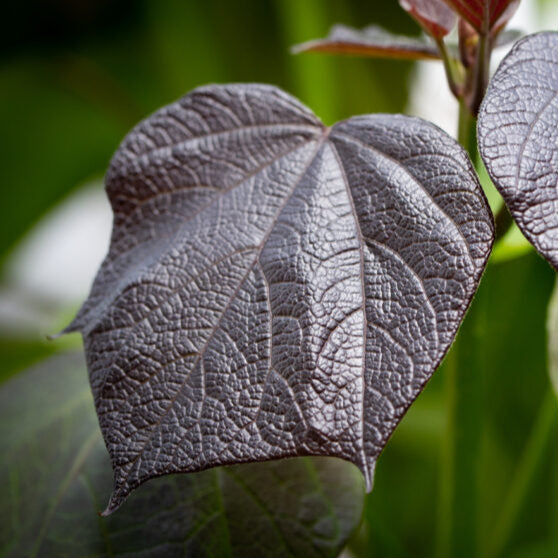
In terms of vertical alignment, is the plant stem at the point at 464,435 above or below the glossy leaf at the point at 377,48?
below

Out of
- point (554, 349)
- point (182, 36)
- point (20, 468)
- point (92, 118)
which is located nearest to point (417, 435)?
point (554, 349)

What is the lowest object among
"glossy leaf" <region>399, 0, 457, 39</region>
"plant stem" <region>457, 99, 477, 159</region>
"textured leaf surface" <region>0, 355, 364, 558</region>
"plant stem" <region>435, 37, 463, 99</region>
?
"textured leaf surface" <region>0, 355, 364, 558</region>

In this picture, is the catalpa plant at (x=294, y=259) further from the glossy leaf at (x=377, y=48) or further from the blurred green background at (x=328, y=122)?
the blurred green background at (x=328, y=122)

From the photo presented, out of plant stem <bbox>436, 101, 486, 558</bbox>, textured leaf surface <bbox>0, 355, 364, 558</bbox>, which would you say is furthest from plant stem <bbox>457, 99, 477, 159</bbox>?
textured leaf surface <bbox>0, 355, 364, 558</bbox>

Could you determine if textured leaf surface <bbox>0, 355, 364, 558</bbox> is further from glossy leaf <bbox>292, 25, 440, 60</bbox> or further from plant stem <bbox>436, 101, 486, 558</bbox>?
glossy leaf <bbox>292, 25, 440, 60</bbox>

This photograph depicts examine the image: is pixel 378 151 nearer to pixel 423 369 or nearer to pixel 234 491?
pixel 423 369

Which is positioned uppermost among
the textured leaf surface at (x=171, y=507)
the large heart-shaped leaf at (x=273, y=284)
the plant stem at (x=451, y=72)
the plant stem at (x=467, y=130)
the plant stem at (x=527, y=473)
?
the plant stem at (x=451, y=72)

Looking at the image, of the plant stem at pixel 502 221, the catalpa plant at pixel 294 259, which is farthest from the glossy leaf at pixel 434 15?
the plant stem at pixel 502 221
